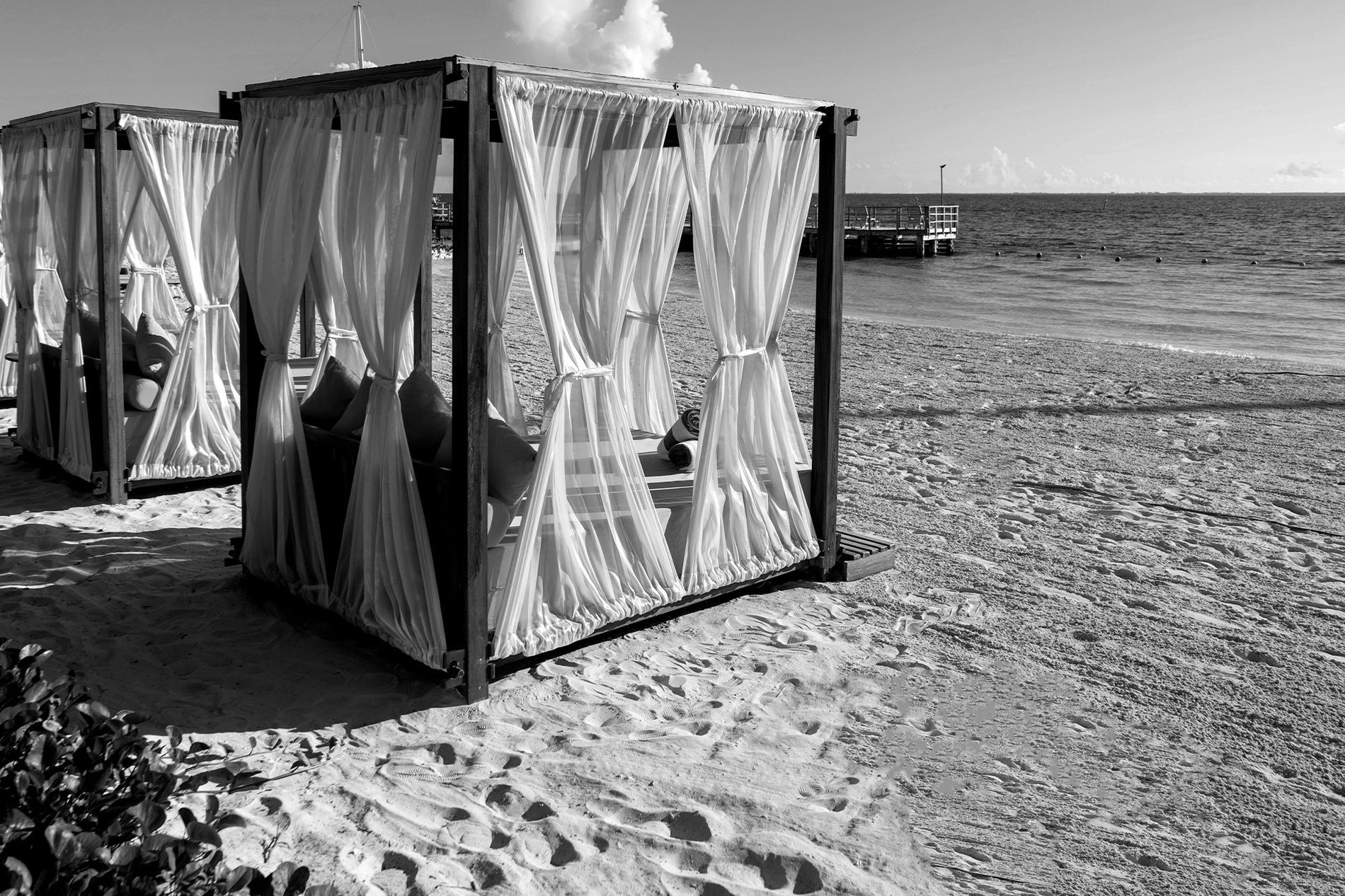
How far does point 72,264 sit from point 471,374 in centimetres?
415

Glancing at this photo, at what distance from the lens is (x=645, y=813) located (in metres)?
3.03

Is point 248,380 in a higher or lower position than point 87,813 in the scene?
higher

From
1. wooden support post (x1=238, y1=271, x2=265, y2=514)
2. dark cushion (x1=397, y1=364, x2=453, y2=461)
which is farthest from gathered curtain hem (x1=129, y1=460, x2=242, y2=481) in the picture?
dark cushion (x1=397, y1=364, x2=453, y2=461)

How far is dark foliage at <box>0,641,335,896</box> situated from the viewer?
5.41ft

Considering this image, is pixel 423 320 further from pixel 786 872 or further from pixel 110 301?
pixel 786 872

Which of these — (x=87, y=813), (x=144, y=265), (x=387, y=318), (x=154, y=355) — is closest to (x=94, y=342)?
(x=154, y=355)

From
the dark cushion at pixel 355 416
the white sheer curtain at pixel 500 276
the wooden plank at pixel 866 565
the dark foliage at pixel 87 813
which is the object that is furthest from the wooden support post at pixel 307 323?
the dark foliage at pixel 87 813

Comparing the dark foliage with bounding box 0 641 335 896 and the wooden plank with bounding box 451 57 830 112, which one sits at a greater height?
the wooden plank with bounding box 451 57 830 112

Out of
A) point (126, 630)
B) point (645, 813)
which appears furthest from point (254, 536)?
point (645, 813)

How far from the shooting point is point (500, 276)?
5191mm

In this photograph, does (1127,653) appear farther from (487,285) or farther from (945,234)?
(945,234)

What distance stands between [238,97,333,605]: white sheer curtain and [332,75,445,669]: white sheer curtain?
0.36 metres

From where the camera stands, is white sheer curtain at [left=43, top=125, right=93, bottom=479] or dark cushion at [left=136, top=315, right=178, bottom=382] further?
dark cushion at [left=136, top=315, right=178, bottom=382]

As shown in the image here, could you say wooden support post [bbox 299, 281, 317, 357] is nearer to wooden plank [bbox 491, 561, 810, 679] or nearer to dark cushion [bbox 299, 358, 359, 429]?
dark cushion [bbox 299, 358, 359, 429]
